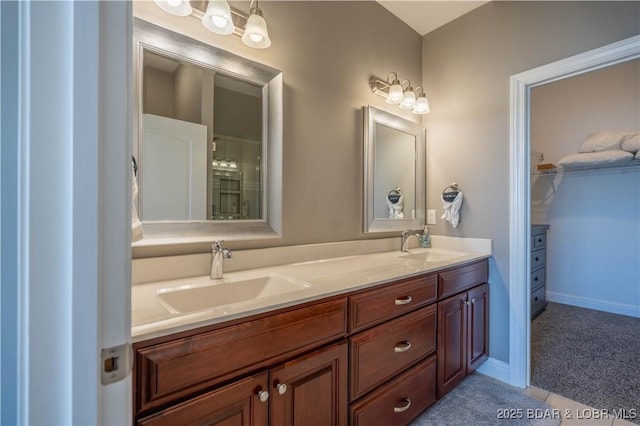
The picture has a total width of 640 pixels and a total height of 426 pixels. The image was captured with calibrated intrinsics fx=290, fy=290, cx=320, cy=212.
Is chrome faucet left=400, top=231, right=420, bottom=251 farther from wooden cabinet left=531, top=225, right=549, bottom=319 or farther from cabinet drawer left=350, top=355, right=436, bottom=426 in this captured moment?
wooden cabinet left=531, top=225, right=549, bottom=319

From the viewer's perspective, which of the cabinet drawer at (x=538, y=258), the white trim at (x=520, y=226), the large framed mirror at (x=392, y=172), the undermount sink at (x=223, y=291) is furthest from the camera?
the cabinet drawer at (x=538, y=258)

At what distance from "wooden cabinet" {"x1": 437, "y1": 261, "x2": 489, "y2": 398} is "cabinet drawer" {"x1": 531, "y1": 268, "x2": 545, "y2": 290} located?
1410mm

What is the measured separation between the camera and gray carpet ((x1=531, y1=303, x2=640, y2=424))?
1751mm

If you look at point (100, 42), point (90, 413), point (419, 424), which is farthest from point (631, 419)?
point (100, 42)

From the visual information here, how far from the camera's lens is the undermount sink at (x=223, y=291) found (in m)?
1.07

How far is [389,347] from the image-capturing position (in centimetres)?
131

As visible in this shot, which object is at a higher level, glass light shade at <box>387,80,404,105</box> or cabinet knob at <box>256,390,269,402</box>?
glass light shade at <box>387,80,404,105</box>

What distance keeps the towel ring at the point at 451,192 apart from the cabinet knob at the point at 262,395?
1841 mm

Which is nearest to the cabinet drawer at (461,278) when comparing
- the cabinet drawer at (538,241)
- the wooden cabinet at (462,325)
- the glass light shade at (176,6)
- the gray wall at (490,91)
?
the wooden cabinet at (462,325)

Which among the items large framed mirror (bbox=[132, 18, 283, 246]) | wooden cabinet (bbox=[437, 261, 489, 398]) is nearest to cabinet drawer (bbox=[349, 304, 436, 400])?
wooden cabinet (bbox=[437, 261, 489, 398])

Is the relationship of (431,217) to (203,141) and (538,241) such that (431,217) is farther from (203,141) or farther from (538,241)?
(203,141)

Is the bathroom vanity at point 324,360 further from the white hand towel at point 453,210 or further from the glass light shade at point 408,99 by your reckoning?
the glass light shade at point 408,99

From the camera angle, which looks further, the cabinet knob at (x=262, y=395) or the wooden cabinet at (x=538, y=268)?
the wooden cabinet at (x=538, y=268)

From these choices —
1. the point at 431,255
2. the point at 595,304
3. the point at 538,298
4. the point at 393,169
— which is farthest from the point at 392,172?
the point at 595,304
